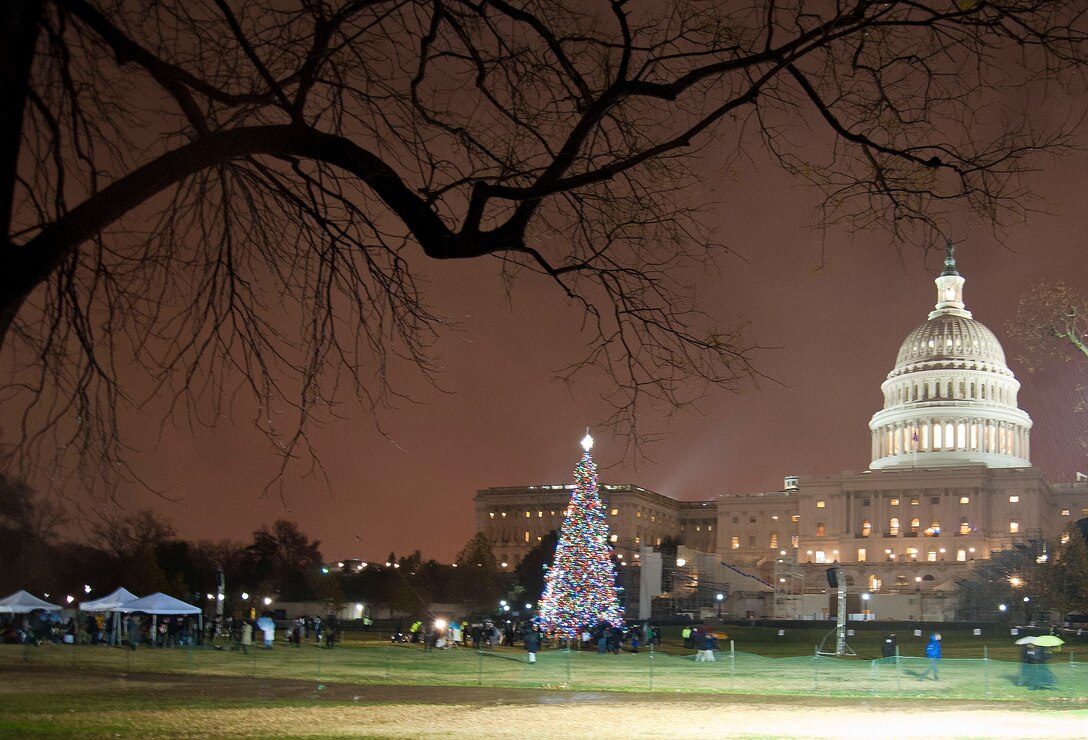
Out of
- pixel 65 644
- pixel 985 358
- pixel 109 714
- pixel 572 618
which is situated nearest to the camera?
pixel 109 714

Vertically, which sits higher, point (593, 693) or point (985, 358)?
point (985, 358)

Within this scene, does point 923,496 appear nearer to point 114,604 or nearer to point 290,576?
point 290,576

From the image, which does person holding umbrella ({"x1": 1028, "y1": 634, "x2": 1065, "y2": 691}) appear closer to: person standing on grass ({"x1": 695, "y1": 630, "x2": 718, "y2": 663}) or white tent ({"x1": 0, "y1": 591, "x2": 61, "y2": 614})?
person standing on grass ({"x1": 695, "y1": 630, "x2": 718, "y2": 663})

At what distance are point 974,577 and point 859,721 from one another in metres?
85.6

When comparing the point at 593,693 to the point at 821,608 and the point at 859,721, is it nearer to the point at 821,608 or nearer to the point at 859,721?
A: the point at 859,721

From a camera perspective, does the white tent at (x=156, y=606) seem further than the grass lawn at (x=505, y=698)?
Yes

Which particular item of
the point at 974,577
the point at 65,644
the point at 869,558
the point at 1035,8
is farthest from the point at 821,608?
the point at 1035,8

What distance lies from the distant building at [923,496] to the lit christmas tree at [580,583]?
66471mm

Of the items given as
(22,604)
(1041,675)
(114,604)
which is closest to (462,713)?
(1041,675)

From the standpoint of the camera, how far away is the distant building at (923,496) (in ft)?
443

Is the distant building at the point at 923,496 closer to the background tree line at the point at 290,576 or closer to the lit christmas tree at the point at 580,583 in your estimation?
the background tree line at the point at 290,576

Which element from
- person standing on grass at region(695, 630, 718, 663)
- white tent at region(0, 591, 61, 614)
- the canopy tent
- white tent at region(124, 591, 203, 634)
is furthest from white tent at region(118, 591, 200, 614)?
person standing on grass at region(695, 630, 718, 663)

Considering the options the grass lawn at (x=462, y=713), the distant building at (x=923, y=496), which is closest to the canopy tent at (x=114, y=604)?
the grass lawn at (x=462, y=713)

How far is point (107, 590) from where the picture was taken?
8275 cm
